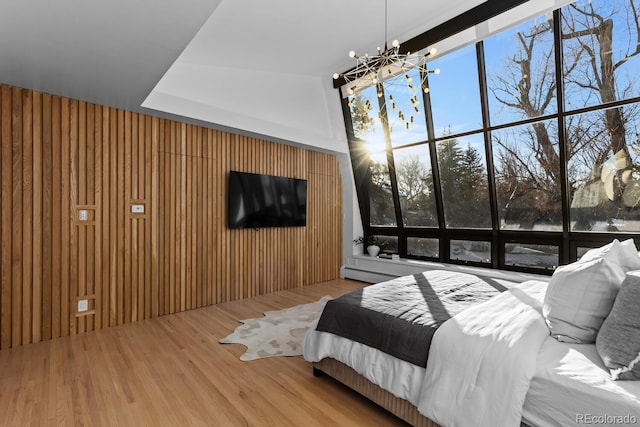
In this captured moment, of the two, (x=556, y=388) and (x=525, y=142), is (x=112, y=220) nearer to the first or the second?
(x=556, y=388)

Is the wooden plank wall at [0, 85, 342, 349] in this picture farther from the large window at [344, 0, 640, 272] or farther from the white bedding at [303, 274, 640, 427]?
the white bedding at [303, 274, 640, 427]

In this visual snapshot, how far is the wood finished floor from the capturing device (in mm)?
1999

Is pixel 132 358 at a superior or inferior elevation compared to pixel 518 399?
inferior

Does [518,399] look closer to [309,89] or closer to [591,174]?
[591,174]

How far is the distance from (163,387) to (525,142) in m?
4.77

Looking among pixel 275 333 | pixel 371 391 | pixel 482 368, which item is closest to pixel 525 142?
pixel 482 368

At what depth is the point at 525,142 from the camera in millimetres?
4117

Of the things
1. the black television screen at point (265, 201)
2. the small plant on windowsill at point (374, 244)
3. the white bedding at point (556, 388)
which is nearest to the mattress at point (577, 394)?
the white bedding at point (556, 388)

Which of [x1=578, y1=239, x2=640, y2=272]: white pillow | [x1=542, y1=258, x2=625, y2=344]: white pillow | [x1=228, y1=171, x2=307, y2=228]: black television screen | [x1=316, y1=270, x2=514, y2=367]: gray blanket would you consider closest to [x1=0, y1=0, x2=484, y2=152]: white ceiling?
[x1=228, y1=171, x2=307, y2=228]: black television screen

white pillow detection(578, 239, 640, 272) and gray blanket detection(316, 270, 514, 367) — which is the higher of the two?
white pillow detection(578, 239, 640, 272)

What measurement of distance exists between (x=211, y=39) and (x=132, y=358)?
11.1 feet

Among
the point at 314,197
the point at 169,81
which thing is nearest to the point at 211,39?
the point at 169,81

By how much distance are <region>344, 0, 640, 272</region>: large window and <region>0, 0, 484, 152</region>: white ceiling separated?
32.0 inches

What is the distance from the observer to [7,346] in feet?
9.79
